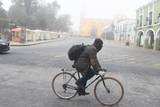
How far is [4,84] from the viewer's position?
353 inches

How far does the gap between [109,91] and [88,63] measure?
79 cm

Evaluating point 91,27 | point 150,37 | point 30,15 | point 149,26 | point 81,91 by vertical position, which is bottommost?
point 81,91

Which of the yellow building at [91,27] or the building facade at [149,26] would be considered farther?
the yellow building at [91,27]

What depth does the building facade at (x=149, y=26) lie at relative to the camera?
43.7m

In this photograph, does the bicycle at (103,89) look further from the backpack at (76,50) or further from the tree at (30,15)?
the tree at (30,15)

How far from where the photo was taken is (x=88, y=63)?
279 inches

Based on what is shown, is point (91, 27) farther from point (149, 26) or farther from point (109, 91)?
point (109, 91)

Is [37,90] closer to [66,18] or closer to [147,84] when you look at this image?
[147,84]

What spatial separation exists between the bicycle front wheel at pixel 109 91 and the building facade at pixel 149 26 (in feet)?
122

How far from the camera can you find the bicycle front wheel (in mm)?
6954

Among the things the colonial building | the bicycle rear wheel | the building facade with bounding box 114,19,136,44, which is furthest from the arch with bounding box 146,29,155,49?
the bicycle rear wheel

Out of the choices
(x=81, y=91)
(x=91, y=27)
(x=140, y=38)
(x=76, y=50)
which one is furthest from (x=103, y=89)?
(x=91, y=27)

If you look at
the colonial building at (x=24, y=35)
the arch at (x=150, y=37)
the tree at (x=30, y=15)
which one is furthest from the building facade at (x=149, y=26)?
the tree at (x=30, y=15)

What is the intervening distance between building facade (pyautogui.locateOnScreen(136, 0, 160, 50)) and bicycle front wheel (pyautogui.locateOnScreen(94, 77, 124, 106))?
37.2 meters
